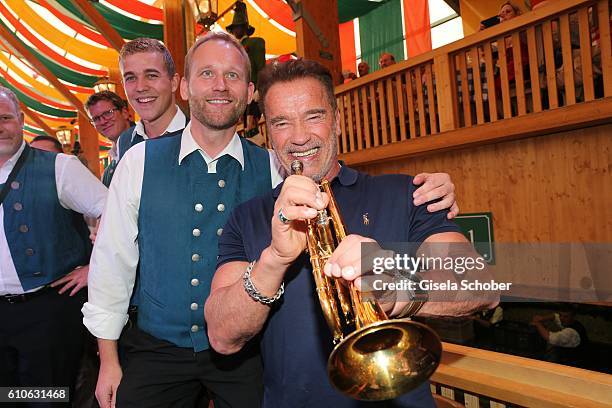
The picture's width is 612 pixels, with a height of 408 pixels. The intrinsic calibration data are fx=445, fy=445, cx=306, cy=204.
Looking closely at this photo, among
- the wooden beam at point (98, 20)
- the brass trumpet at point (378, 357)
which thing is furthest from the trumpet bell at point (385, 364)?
the wooden beam at point (98, 20)

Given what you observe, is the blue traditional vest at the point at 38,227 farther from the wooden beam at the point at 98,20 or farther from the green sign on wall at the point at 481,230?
the wooden beam at the point at 98,20

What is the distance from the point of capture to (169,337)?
1.70m

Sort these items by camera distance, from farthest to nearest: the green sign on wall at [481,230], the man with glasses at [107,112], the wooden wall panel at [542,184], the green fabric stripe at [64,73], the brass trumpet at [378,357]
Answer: the green fabric stripe at [64,73], the green sign on wall at [481,230], the wooden wall panel at [542,184], the man with glasses at [107,112], the brass trumpet at [378,357]

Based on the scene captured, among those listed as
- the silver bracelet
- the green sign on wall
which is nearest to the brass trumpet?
the silver bracelet

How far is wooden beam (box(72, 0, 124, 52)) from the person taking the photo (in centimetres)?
848

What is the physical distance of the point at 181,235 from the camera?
5.67 feet

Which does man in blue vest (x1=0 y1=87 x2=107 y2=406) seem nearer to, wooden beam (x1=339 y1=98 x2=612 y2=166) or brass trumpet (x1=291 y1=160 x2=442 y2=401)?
brass trumpet (x1=291 y1=160 x2=442 y2=401)

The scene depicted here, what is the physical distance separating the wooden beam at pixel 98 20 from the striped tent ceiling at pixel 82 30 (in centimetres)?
54

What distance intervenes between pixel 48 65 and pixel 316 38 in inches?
391

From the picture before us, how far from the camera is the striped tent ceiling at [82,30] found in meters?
9.44

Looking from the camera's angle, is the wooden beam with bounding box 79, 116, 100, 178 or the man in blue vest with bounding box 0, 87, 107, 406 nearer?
the man in blue vest with bounding box 0, 87, 107, 406

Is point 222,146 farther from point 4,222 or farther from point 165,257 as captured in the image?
point 4,222

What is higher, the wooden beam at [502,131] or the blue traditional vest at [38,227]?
the wooden beam at [502,131]

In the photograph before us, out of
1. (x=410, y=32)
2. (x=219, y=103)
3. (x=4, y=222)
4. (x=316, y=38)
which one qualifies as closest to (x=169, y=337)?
(x=219, y=103)
